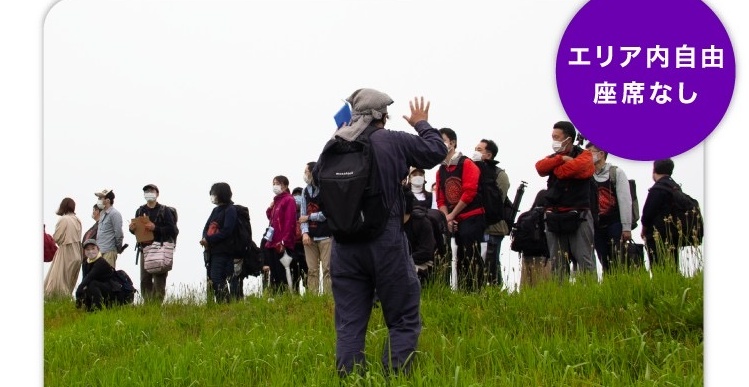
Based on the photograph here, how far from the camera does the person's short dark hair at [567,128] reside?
8.79 meters

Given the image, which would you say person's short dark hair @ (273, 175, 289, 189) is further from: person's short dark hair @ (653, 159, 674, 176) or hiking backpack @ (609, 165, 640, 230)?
person's short dark hair @ (653, 159, 674, 176)

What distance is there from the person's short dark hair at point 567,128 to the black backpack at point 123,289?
→ 527 centimetres

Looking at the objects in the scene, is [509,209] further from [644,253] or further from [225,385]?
[225,385]

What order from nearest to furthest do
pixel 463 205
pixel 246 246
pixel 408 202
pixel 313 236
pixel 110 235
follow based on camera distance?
pixel 408 202, pixel 463 205, pixel 313 236, pixel 246 246, pixel 110 235

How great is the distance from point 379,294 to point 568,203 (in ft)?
10.1

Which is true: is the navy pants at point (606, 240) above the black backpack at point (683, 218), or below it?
below

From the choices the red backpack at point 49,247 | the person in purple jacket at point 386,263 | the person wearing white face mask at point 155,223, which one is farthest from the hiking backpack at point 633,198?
the red backpack at point 49,247

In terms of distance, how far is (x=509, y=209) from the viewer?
33.5 ft

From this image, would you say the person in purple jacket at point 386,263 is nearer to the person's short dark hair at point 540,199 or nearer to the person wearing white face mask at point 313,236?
the person's short dark hair at point 540,199

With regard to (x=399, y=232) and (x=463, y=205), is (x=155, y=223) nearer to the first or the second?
(x=463, y=205)

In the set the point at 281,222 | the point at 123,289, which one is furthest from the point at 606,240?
the point at 123,289

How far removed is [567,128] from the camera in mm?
8828

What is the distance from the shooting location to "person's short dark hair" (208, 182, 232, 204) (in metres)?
11.6

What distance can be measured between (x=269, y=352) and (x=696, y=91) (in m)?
3.68
